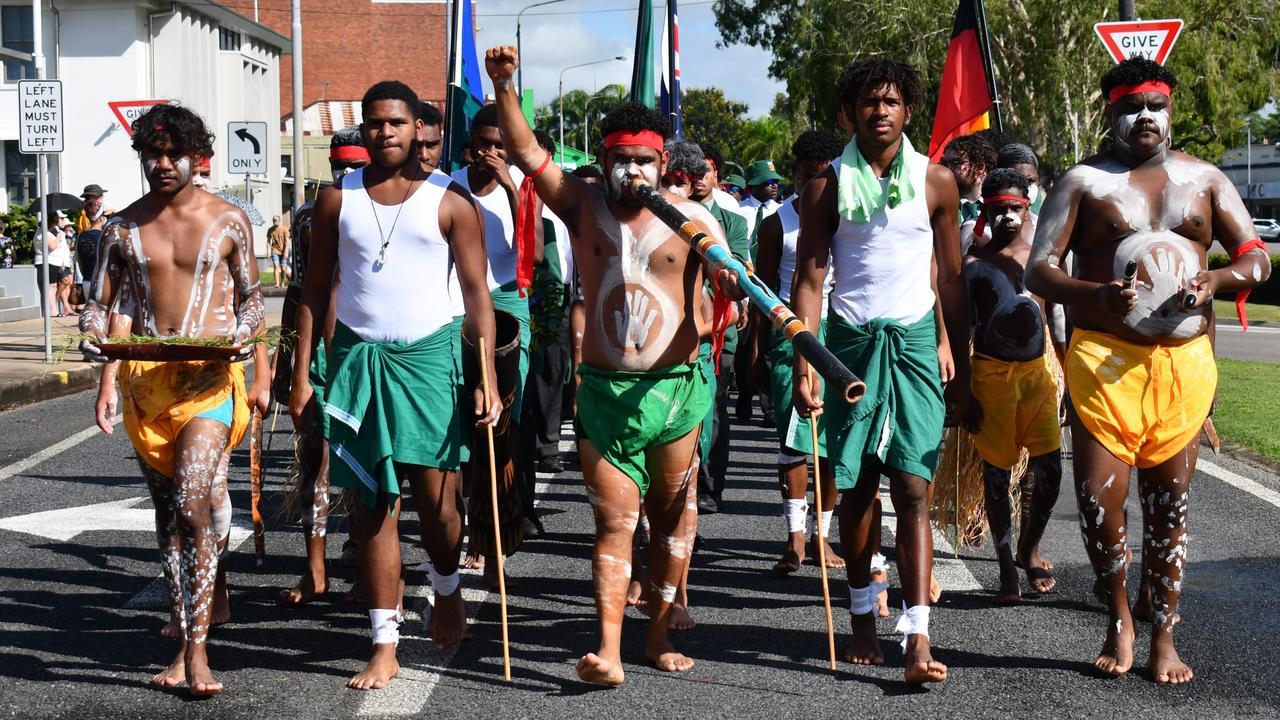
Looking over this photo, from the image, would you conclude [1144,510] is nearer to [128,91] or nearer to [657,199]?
[657,199]

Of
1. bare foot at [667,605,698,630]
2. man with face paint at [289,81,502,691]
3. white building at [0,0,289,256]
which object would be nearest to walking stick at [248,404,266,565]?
man with face paint at [289,81,502,691]

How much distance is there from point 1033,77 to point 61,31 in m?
27.1

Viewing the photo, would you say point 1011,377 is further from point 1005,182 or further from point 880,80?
point 880,80

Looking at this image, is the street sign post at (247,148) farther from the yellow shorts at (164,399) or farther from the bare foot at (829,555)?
the yellow shorts at (164,399)

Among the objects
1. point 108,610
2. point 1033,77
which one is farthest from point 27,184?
point 108,610

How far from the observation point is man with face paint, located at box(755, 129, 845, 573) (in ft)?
24.6

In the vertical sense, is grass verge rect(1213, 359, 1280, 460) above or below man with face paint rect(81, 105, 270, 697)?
below

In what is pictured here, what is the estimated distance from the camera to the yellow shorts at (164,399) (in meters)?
5.63

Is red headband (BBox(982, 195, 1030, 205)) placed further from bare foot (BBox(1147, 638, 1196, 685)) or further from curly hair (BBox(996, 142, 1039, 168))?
bare foot (BBox(1147, 638, 1196, 685))

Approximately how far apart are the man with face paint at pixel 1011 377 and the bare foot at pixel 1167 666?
139 centimetres

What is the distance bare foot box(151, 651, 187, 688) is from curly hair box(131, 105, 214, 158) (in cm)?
183

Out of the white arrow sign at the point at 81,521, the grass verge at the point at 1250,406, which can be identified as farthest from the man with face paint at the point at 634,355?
the grass verge at the point at 1250,406

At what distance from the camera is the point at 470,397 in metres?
6.01

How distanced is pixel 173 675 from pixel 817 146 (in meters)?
4.39
